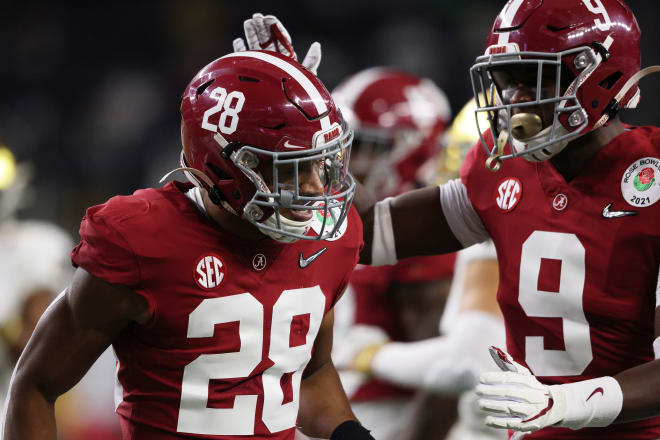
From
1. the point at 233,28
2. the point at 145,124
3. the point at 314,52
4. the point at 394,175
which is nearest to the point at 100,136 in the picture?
the point at 145,124

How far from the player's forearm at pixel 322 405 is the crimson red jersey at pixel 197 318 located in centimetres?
14

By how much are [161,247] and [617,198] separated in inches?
38.3

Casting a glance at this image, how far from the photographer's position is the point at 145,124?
7723 mm

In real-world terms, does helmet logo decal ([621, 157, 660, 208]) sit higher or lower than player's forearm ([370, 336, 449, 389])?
higher

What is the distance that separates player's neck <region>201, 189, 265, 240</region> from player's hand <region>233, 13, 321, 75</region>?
1.64 ft

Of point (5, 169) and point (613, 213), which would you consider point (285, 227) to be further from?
point (5, 169)

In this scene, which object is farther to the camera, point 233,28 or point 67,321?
point 233,28

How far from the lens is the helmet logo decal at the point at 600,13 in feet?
6.43

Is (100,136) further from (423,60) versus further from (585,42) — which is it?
(585,42)

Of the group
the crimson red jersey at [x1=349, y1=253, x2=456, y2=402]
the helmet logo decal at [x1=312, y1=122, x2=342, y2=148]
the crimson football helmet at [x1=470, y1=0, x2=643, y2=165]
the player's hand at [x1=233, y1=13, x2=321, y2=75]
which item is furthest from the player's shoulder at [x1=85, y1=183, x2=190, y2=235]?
the crimson red jersey at [x1=349, y1=253, x2=456, y2=402]

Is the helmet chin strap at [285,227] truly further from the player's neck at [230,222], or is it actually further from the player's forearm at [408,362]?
the player's forearm at [408,362]

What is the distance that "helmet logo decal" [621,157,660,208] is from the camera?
1.91 m

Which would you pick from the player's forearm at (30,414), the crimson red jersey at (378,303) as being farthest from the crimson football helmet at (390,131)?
the player's forearm at (30,414)

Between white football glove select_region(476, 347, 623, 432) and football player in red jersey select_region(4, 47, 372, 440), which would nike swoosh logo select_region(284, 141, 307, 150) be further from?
white football glove select_region(476, 347, 623, 432)
